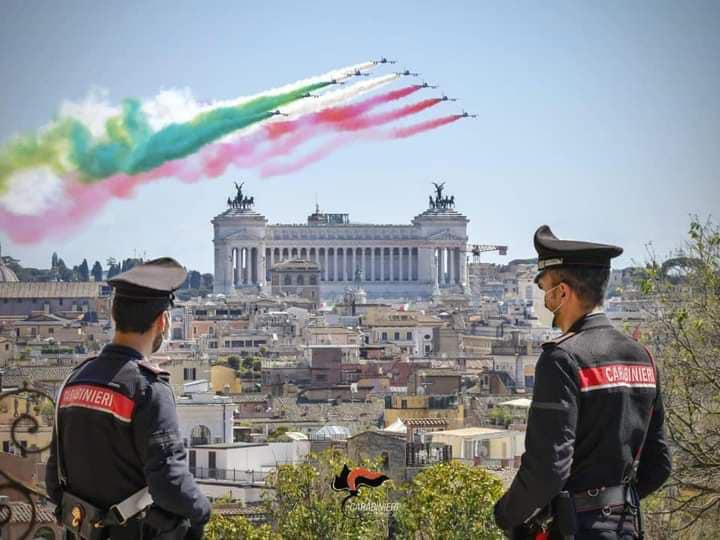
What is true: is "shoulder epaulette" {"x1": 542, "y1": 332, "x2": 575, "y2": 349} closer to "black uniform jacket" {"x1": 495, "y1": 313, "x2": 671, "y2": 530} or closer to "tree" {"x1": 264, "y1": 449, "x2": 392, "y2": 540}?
"black uniform jacket" {"x1": 495, "y1": 313, "x2": 671, "y2": 530}

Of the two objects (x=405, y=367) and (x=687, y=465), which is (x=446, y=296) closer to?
(x=405, y=367)

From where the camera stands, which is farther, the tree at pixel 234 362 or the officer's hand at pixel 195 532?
the tree at pixel 234 362

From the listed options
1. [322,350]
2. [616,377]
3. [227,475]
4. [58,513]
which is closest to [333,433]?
[227,475]

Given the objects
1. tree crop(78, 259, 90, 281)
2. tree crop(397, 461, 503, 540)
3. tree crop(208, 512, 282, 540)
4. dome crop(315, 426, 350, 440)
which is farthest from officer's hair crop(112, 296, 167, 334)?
tree crop(78, 259, 90, 281)

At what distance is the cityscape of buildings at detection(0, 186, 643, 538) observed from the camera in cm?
3266

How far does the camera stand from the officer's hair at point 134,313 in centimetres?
521

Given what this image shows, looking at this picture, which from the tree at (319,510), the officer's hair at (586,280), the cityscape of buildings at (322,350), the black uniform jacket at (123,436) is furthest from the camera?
the cityscape of buildings at (322,350)

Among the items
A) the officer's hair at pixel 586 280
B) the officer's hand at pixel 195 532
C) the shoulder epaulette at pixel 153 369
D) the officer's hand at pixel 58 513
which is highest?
the officer's hair at pixel 586 280

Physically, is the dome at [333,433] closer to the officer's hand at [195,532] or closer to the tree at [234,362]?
the tree at [234,362]

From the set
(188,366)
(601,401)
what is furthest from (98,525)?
(188,366)

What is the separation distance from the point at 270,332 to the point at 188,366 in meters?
27.9

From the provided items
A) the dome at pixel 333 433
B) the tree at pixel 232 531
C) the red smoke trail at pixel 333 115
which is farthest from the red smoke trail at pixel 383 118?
the tree at pixel 232 531

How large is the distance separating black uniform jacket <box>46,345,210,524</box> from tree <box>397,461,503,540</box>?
1329 cm

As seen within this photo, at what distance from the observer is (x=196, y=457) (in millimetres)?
32062
